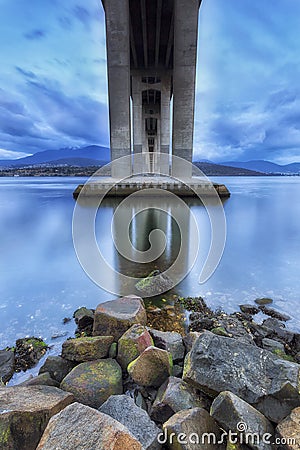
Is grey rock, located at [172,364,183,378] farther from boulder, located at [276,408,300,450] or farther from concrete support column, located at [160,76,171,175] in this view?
concrete support column, located at [160,76,171,175]

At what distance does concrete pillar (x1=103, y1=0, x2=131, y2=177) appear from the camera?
14766mm

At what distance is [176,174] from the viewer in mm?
17719

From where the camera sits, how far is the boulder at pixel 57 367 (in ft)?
6.98

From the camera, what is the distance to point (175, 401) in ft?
5.12

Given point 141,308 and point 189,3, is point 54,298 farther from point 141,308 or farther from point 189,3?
point 189,3

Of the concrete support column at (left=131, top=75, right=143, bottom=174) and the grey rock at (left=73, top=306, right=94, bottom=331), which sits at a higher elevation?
the concrete support column at (left=131, top=75, right=143, bottom=174)

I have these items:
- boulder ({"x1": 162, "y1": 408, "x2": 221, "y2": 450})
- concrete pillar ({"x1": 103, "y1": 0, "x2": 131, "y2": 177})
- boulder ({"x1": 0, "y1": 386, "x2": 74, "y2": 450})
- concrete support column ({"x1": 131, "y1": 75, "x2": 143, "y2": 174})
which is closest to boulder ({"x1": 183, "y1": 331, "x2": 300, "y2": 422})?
boulder ({"x1": 162, "y1": 408, "x2": 221, "y2": 450})

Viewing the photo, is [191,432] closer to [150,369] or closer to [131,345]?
[150,369]

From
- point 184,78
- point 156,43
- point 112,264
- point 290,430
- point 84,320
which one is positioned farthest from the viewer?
point 156,43

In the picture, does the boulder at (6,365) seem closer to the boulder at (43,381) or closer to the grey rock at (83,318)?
the boulder at (43,381)

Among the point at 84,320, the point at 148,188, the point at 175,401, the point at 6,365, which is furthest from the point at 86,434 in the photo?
the point at 148,188

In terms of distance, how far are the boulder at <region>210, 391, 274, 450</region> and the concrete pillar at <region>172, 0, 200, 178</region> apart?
16700 mm

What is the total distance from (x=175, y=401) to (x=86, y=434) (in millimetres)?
669

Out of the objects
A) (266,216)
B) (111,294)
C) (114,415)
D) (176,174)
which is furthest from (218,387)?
(176,174)
